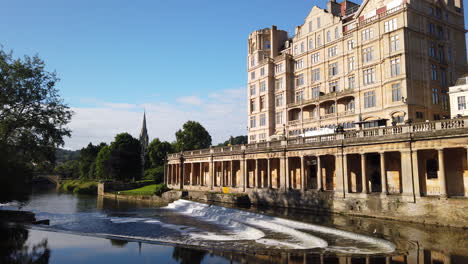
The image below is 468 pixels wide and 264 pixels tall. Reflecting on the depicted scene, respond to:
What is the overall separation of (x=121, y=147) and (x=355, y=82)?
67.0 metres

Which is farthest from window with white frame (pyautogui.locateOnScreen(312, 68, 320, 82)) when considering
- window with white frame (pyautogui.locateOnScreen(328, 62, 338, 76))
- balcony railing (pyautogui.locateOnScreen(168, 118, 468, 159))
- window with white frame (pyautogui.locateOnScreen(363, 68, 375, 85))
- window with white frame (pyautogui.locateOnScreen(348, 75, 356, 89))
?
balcony railing (pyautogui.locateOnScreen(168, 118, 468, 159))

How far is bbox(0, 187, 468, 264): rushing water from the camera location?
19.0 m

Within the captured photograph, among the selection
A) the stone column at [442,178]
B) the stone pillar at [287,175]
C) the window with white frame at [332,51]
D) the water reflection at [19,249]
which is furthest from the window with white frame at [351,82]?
the water reflection at [19,249]

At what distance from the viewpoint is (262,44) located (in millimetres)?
71000

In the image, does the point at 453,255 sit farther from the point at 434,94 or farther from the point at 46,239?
the point at 434,94

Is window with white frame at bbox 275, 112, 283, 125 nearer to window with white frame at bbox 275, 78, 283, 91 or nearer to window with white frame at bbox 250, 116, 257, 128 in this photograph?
window with white frame at bbox 275, 78, 283, 91

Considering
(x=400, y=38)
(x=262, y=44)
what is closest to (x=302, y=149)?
(x=400, y=38)

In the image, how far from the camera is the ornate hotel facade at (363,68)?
4438 centimetres

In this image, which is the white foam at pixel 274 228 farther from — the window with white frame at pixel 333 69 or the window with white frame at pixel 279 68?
the window with white frame at pixel 279 68

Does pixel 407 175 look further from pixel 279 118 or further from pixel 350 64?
pixel 279 118

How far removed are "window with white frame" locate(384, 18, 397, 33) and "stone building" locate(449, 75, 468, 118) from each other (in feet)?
35.8

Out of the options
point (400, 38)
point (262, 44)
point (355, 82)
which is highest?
point (262, 44)

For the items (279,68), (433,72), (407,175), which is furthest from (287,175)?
(279,68)

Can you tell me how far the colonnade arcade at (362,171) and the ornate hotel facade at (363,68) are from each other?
4942mm
